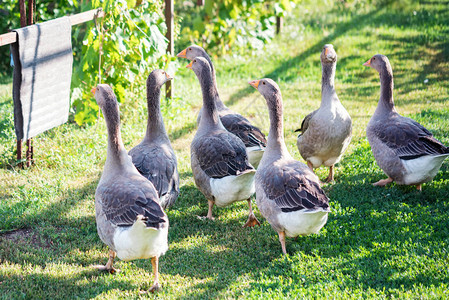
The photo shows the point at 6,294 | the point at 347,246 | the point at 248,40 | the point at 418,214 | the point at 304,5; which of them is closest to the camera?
the point at 6,294

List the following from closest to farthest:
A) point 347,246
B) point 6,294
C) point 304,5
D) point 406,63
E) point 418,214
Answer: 1. point 6,294
2. point 347,246
3. point 418,214
4. point 406,63
5. point 304,5

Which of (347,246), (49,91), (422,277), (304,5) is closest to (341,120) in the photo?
(347,246)

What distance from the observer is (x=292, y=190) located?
15.2ft

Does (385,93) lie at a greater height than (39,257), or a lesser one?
greater

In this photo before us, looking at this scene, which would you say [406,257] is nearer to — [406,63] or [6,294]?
[6,294]

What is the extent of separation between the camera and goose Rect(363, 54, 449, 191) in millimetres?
5539

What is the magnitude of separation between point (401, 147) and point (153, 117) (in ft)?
9.57

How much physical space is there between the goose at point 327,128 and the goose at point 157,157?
5.95 ft

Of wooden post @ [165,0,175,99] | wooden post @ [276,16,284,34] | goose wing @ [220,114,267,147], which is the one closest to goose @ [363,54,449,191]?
goose wing @ [220,114,267,147]

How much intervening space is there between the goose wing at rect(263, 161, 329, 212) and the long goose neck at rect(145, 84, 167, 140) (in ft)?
5.08

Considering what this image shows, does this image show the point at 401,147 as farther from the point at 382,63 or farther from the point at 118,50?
the point at 118,50

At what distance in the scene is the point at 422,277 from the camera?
426 centimetres

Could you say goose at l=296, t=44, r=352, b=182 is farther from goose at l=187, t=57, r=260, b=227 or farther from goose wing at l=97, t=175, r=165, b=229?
goose wing at l=97, t=175, r=165, b=229

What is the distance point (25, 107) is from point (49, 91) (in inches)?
18.1
